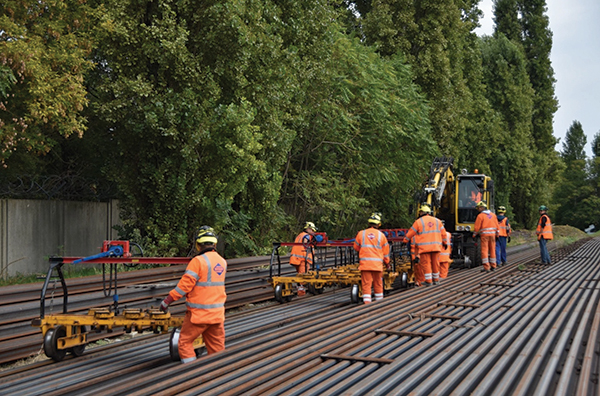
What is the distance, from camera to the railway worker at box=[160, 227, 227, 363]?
22.7ft

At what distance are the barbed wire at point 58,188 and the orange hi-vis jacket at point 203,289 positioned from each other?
311 inches

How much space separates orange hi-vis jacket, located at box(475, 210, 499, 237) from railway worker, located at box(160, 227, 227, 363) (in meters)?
10.8

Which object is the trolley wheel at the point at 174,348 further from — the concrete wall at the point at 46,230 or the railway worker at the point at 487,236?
the railway worker at the point at 487,236

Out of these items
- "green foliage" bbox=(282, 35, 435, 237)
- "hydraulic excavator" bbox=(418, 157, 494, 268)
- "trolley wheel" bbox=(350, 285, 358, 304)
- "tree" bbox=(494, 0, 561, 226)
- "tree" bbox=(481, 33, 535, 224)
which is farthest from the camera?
"tree" bbox=(494, 0, 561, 226)

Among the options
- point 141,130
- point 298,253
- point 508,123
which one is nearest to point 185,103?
point 141,130

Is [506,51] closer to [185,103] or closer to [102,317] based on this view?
[185,103]

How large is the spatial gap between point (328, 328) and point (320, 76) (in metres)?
11.1

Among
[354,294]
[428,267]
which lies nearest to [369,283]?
[354,294]

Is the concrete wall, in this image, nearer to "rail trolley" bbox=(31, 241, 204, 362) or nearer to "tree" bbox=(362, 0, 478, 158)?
"rail trolley" bbox=(31, 241, 204, 362)

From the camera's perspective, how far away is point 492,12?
5925cm

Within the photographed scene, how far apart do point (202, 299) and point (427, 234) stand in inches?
276

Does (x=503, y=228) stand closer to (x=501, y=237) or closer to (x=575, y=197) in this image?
(x=501, y=237)

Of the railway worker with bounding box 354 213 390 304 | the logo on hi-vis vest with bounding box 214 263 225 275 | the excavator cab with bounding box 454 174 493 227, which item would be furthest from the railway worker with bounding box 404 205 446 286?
the logo on hi-vis vest with bounding box 214 263 225 275

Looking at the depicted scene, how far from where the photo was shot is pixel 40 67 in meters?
10.4
